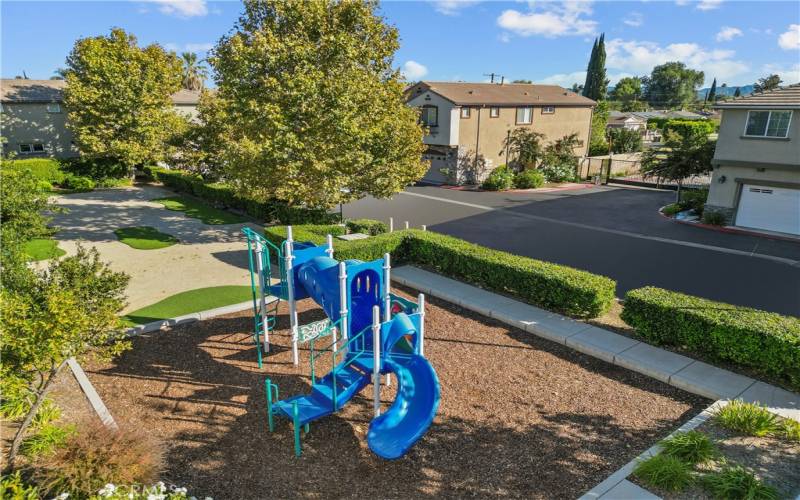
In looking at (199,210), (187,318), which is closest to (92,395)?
(187,318)

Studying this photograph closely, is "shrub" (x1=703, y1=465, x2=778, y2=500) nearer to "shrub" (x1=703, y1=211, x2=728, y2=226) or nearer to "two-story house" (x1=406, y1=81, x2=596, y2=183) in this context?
"shrub" (x1=703, y1=211, x2=728, y2=226)

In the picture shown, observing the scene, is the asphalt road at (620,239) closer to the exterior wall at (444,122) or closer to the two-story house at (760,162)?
the two-story house at (760,162)

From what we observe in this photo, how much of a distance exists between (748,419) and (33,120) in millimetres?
47095

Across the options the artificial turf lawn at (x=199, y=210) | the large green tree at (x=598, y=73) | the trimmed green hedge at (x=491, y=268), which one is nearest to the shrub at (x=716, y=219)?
the trimmed green hedge at (x=491, y=268)

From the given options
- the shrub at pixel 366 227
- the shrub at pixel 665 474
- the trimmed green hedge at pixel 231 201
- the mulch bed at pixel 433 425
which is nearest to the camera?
the shrub at pixel 665 474

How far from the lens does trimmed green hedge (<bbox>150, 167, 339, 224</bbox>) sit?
853 inches

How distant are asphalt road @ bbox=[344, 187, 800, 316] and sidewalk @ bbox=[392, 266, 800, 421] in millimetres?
4906

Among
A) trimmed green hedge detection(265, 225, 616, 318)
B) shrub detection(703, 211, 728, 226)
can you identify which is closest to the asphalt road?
shrub detection(703, 211, 728, 226)

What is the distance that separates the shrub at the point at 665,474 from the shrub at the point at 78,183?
38590 millimetres

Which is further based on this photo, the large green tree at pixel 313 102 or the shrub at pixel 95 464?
the large green tree at pixel 313 102

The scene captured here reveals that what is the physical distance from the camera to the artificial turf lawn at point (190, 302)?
1244 cm

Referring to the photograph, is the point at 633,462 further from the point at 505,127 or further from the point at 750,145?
the point at 505,127

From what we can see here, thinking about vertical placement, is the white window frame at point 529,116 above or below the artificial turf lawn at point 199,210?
above

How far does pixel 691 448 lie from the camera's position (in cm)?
683
